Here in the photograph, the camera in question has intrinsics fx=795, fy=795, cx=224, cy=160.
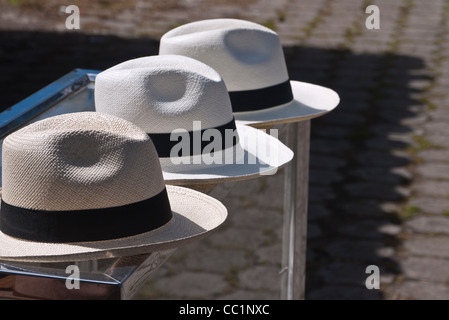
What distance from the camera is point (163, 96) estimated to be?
2.06 meters

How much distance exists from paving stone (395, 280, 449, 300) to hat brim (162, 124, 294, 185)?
5.56 ft

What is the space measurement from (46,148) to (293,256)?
5.80 ft

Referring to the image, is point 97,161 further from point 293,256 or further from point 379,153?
point 379,153

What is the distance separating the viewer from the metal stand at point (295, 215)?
3.09 m

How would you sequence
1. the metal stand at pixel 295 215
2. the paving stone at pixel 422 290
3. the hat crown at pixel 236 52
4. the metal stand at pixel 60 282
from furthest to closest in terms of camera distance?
the paving stone at pixel 422 290
the metal stand at pixel 295 215
the hat crown at pixel 236 52
the metal stand at pixel 60 282

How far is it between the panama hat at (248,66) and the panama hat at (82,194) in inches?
32.2

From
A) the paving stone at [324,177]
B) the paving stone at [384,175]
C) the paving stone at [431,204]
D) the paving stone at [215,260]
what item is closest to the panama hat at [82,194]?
the paving stone at [215,260]

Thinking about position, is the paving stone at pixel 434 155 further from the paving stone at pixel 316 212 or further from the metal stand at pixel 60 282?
the metal stand at pixel 60 282

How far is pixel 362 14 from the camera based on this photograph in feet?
28.0

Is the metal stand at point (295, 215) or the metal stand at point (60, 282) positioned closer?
the metal stand at point (60, 282)

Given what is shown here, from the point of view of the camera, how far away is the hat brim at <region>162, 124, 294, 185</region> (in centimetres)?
198

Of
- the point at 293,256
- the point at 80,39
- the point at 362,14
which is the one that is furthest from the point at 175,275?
the point at 362,14

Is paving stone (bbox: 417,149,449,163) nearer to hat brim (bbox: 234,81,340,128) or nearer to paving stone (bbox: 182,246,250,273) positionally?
paving stone (bbox: 182,246,250,273)

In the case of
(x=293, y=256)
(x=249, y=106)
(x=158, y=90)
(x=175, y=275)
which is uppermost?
(x=158, y=90)
